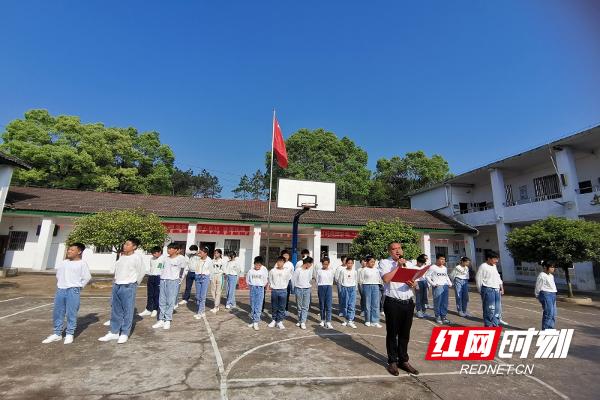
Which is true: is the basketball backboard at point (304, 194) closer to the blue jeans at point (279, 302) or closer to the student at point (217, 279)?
the student at point (217, 279)

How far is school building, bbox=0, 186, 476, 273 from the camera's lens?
17875mm

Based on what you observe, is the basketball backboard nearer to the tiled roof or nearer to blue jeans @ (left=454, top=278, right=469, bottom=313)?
blue jeans @ (left=454, top=278, right=469, bottom=313)

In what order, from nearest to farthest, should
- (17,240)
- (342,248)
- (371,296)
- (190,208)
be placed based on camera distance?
(371,296)
(17,240)
(190,208)
(342,248)

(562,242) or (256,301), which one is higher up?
(562,242)

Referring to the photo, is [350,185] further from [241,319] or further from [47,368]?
[47,368]

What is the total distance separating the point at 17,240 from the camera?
18.6 metres

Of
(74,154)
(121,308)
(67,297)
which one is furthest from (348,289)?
(74,154)

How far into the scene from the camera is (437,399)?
3752mm

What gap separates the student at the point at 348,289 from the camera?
7.50m

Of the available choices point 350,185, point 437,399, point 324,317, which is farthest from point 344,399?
point 350,185

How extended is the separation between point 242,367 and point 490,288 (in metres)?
5.57

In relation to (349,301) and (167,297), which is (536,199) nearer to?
(349,301)

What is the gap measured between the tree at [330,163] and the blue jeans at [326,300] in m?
21.9

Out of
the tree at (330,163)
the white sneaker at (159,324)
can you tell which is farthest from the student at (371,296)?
the tree at (330,163)
